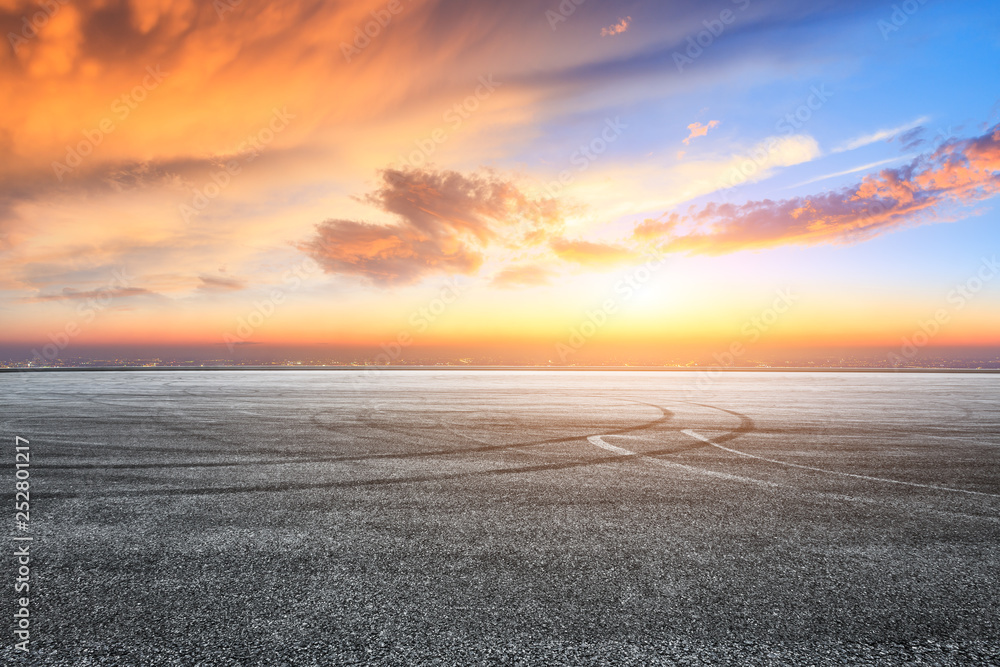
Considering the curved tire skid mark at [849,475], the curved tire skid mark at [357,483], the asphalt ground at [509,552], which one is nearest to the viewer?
the asphalt ground at [509,552]

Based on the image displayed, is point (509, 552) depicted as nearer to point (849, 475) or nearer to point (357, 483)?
point (357, 483)

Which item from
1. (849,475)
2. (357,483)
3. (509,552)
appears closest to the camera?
(509,552)

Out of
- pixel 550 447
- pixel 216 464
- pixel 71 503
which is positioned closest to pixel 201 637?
pixel 71 503

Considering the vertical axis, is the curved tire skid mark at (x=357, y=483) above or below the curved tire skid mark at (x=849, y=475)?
above

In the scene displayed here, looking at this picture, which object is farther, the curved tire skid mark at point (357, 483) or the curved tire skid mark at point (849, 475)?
the curved tire skid mark at point (849, 475)

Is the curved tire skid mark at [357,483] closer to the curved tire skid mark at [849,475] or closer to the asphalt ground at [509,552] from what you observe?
the asphalt ground at [509,552]

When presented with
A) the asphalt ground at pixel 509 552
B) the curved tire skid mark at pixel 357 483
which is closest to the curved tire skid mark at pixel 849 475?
the asphalt ground at pixel 509 552

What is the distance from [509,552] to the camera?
4.79 metres

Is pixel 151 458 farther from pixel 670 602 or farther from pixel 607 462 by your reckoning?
pixel 670 602

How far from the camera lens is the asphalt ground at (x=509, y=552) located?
330 centimetres

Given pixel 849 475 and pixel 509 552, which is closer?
pixel 509 552

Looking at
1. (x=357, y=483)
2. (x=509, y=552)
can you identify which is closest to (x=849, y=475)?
(x=509, y=552)

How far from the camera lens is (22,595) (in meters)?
4.00

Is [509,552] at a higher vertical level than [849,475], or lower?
higher
